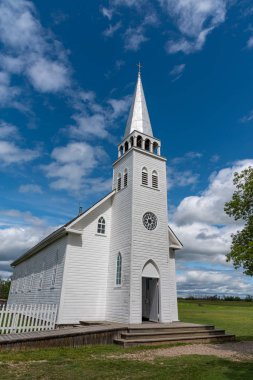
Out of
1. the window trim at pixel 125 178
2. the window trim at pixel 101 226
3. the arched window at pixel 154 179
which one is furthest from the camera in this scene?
the arched window at pixel 154 179

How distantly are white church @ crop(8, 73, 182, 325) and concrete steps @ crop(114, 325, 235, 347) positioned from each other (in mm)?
1665

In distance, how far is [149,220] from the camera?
57.8ft

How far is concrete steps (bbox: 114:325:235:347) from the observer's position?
12.4 m

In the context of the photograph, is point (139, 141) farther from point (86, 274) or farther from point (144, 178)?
point (86, 274)

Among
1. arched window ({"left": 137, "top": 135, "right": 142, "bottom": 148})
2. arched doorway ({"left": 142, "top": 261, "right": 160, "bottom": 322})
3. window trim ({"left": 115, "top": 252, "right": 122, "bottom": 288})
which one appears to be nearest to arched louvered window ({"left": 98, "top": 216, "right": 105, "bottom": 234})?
window trim ({"left": 115, "top": 252, "right": 122, "bottom": 288})

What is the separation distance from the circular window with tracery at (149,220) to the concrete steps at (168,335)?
224 inches

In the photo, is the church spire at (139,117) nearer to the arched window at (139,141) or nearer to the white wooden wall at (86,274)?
the arched window at (139,141)

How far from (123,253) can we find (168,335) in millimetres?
5020

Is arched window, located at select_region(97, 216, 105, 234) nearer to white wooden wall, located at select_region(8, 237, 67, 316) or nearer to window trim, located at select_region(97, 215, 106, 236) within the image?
window trim, located at select_region(97, 215, 106, 236)

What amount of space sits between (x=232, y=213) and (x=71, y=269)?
9589mm

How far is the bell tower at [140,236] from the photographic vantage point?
622 inches

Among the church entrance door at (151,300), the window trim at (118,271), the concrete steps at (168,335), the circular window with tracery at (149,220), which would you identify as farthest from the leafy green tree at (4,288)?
the concrete steps at (168,335)

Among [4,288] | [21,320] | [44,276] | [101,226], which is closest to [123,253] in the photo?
[101,226]

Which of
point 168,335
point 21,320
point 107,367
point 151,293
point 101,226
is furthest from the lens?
point 101,226
